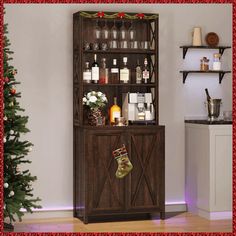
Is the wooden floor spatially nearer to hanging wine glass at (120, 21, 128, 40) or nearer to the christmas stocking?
the christmas stocking

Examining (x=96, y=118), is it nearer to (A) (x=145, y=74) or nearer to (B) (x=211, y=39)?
(A) (x=145, y=74)

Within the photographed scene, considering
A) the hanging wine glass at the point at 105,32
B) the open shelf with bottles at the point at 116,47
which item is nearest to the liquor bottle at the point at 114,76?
the open shelf with bottles at the point at 116,47

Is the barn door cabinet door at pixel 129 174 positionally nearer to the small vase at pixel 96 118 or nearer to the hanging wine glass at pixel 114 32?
the small vase at pixel 96 118

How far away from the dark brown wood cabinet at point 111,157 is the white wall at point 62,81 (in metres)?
0.14

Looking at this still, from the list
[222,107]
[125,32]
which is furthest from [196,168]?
[125,32]

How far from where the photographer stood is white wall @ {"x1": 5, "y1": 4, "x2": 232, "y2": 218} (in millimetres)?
6859

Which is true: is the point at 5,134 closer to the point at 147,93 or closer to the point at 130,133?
the point at 130,133

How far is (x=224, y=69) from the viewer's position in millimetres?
7551

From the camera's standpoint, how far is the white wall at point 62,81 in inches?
270

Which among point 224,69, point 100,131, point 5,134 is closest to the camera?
point 5,134

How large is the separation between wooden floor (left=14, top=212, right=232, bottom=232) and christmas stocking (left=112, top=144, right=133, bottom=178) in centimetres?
51

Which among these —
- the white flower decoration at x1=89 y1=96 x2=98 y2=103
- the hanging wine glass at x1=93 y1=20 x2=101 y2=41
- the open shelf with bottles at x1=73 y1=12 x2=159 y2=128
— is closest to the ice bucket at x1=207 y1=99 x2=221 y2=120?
the open shelf with bottles at x1=73 y1=12 x2=159 y2=128

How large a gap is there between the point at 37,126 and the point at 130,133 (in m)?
1.01

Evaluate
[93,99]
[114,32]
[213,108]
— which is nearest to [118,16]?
[114,32]
